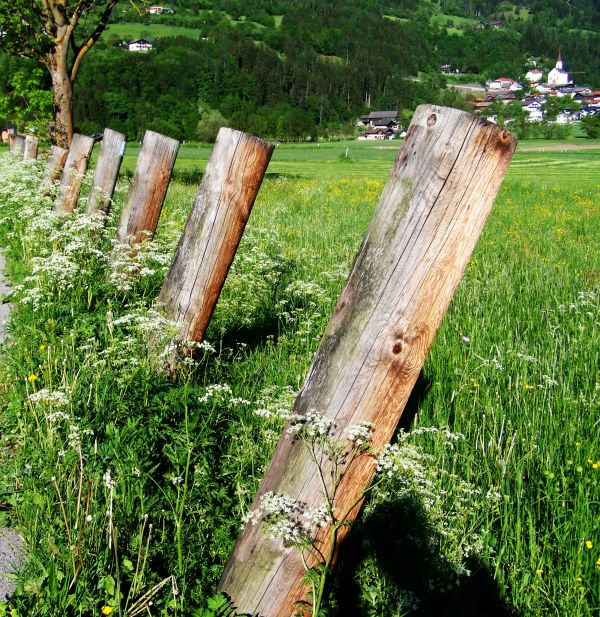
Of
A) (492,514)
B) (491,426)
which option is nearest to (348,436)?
(492,514)

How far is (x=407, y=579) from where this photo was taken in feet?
8.50

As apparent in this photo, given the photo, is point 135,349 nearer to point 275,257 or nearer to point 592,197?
point 275,257

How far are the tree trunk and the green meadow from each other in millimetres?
12523

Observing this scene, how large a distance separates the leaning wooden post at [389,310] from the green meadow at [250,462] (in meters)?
0.19

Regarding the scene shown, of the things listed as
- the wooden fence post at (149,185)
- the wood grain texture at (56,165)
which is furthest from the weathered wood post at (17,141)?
the wooden fence post at (149,185)

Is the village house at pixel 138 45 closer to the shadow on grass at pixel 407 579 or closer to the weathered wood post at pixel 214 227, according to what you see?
the weathered wood post at pixel 214 227

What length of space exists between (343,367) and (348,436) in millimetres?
227

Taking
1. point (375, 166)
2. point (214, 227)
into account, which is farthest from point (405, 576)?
point (375, 166)

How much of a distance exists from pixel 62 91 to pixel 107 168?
11066 mm

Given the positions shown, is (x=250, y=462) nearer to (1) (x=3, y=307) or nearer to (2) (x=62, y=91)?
(1) (x=3, y=307)

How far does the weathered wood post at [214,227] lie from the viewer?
4.37 metres

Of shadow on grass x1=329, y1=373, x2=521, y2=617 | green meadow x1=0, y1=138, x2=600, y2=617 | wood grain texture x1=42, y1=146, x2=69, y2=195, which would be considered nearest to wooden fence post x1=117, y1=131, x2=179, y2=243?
green meadow x1=0, y1=138, x2=600, y2=617

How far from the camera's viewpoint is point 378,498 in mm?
2637

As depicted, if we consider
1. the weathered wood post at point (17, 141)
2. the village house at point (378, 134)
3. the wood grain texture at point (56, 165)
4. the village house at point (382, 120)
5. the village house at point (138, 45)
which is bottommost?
the weathered wood post at point (17, 141)
